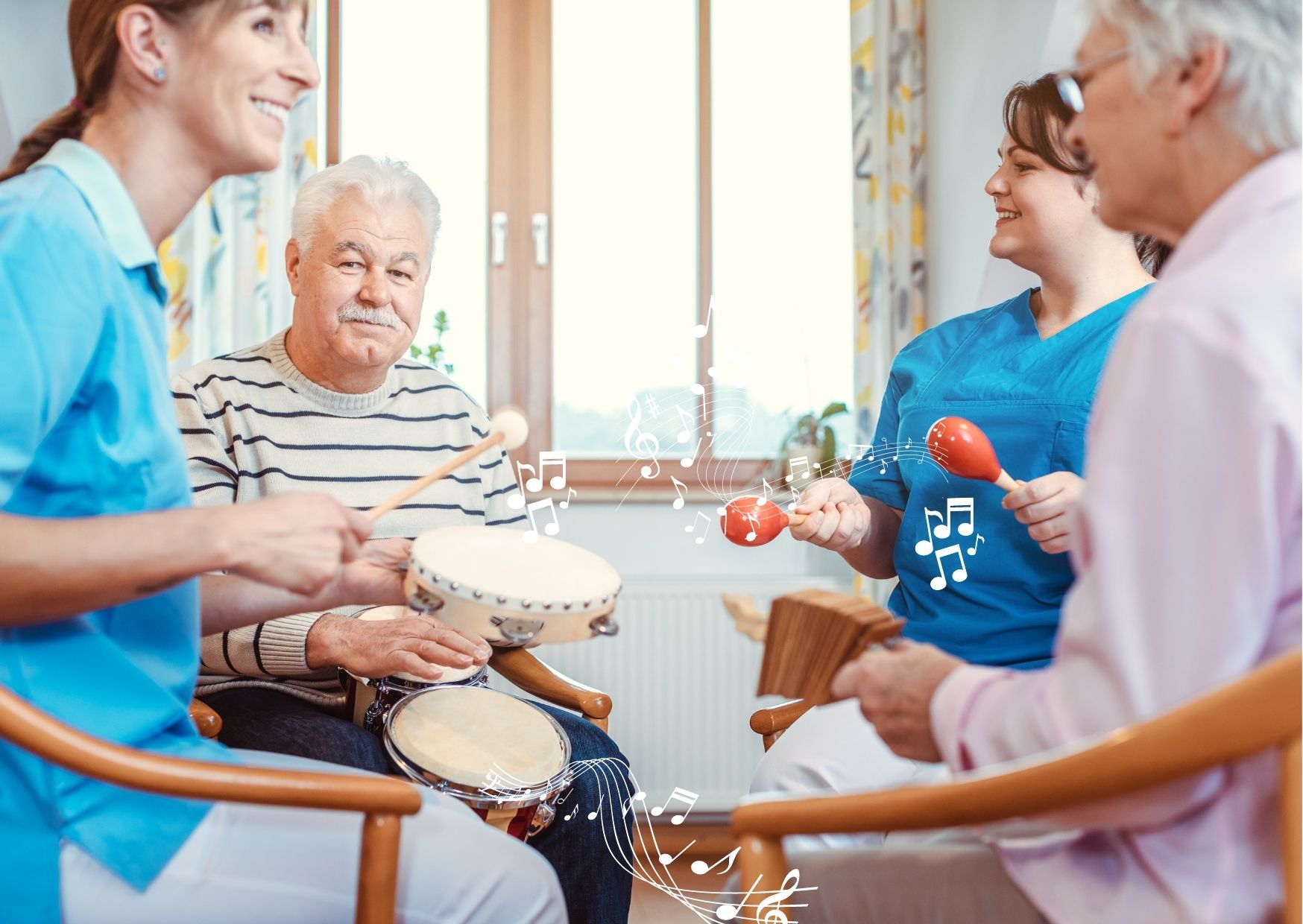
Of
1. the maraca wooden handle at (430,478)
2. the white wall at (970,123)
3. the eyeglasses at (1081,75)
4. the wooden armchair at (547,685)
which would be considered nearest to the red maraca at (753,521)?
the maraca wooden handle at (430,478)

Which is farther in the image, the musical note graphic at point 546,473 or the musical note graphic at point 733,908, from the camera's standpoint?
the musical note graphic at point 546,473

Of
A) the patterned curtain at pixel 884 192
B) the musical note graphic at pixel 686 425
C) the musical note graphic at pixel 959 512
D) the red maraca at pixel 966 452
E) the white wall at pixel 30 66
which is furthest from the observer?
the musical note graphic at pixel 686 425

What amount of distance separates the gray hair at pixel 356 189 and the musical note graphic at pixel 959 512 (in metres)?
1.04

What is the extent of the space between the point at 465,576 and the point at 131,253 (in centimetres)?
45

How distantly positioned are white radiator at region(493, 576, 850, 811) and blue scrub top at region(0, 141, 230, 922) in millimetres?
2103

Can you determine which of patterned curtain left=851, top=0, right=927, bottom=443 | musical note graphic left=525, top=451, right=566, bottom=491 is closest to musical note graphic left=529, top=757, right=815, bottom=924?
musical note graphic left=525, top=451, right=566, bottom=491

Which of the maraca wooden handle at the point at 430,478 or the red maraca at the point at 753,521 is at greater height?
the maraca wooden handle at the point at 430,478

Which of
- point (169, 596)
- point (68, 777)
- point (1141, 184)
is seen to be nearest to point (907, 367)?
point (1141, 184)

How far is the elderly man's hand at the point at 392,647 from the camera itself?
1550mm

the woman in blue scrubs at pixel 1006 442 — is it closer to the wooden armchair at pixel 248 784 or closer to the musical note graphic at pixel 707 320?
the wooden armchair at pixel 248 784

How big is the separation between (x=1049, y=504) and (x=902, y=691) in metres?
0.59

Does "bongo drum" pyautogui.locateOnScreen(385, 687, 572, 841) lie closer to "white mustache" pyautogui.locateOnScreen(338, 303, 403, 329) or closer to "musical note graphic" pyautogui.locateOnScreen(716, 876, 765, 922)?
"musical note graphic" pyautogui.locateOnScreen(716, 876, 765, 922)

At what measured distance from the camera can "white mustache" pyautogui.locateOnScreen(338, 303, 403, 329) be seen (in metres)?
1.84

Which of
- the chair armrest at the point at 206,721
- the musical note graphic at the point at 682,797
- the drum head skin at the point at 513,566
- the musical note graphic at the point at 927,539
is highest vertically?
the drum head skin at the point at 513,566
